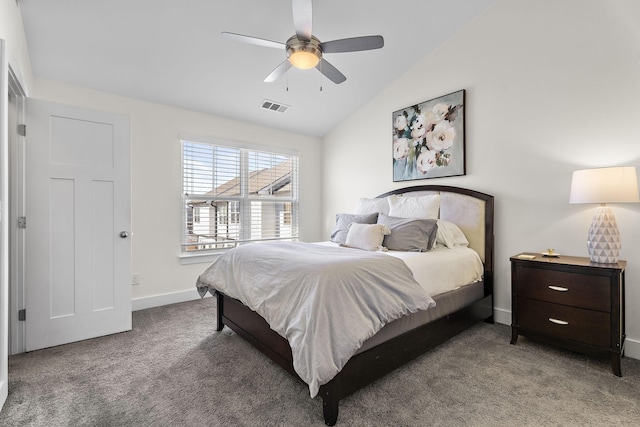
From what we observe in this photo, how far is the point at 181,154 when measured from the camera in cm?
372

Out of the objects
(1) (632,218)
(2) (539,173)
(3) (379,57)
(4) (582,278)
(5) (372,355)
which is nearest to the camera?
(5) (372,355)

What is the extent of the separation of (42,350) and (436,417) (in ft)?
9.50

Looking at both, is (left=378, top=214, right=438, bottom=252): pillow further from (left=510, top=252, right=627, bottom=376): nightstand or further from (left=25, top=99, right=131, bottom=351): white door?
(left=25, top=99, right=131, bottom=351): white door

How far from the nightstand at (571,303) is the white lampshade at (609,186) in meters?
0.46

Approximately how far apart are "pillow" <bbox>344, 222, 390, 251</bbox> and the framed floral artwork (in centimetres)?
115

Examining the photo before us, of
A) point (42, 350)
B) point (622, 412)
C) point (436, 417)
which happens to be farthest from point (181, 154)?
point (622, 412)

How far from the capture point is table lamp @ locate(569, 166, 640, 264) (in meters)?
2.07

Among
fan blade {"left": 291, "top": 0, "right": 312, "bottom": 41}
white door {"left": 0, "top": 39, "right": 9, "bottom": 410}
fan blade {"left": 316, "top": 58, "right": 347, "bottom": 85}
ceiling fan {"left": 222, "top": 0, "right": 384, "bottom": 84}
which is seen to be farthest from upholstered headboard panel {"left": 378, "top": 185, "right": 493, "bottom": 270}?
white door {"left": 0, "top": 39, "right": 9, "bottom": 410}

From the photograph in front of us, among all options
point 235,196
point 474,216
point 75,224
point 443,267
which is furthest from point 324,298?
point 235,196

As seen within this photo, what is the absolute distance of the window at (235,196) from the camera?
385 centimetres

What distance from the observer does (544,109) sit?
2.72 meters

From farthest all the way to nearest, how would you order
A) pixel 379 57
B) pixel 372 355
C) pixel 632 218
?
1. pixel 379 57
2. pixel 632 218
3. pixel 372 355

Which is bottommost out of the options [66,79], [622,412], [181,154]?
[622,412]

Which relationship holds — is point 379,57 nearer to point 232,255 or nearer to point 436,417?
point 232,255
